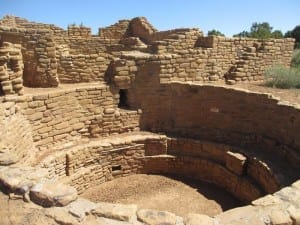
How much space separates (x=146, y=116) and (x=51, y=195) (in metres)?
5.82

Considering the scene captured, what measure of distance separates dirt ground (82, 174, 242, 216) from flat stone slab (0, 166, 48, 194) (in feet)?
11.7

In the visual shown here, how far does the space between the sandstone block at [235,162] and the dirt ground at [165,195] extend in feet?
2.34

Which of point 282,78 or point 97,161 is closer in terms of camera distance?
point 97,161

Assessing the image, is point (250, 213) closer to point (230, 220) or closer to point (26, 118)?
point (230, 220)

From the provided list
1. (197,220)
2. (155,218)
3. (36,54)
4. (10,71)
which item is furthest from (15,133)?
(197,220)

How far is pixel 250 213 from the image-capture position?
3.88 m

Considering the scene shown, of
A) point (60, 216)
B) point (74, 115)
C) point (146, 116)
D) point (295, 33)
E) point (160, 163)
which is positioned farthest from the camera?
point (295, 33)

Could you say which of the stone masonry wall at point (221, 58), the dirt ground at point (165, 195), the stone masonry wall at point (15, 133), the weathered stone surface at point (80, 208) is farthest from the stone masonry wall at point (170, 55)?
the weathered stone surface at point (80, 208)

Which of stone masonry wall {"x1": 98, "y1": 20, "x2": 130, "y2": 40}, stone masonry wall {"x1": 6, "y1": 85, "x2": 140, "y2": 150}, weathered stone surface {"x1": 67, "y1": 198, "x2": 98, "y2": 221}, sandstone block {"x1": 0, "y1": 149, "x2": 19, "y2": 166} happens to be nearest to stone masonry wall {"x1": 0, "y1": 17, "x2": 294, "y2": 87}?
stone masonry wall {"x1": 6, "y1": 85, "x2": 140, "y2": 150}

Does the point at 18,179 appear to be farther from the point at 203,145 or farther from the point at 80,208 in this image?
the point at 203,145

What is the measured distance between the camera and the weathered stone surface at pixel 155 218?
11.8 ft

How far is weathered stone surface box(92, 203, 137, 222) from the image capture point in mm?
3691

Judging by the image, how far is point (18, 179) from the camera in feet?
13.9

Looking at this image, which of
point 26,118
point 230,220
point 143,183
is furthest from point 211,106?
point 230,220
